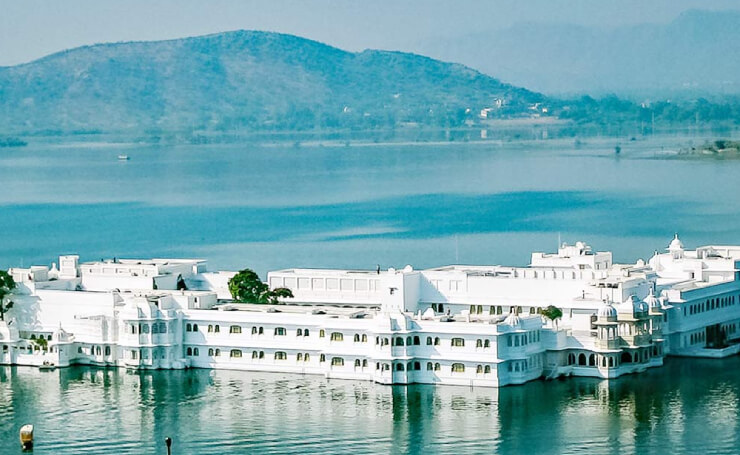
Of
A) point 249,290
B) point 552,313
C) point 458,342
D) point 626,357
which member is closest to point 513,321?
point 458,342

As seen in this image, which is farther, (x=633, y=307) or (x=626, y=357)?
(x=626, y=357)

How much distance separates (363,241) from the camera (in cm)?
6344

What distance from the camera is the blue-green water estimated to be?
92.3 ft

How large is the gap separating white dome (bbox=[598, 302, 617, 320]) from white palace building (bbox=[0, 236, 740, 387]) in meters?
0.03

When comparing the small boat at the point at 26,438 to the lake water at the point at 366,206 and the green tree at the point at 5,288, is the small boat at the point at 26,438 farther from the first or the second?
the lake water at the point at 366,206

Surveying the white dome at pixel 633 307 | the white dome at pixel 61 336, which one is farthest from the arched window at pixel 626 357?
the white dome at pixel 61 336

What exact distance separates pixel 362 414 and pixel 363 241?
33393mm

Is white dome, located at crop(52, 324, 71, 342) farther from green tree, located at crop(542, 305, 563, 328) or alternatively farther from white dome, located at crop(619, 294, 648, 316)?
white dome, located at crop(619, 294, 648, 316)

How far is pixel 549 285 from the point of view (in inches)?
1406

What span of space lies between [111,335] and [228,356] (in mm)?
2315

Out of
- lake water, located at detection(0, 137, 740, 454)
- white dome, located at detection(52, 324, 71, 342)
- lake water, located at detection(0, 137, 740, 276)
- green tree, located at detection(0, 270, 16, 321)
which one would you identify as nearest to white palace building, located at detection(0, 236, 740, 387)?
white dome, located at detection(52, 324, 71, 342)

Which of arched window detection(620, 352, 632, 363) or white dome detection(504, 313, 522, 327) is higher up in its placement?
white dome detection(504, 313, 522, 327)

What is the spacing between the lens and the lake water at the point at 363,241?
94.8 ft

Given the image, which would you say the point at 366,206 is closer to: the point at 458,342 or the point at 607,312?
the point at 607,312
